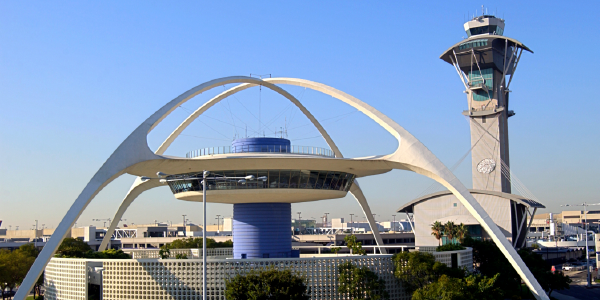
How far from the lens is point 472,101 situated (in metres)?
112

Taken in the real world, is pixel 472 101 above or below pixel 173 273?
above

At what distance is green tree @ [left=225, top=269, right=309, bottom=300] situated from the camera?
3488 centimetres

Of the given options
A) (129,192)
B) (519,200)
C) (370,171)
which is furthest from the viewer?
(519,200)

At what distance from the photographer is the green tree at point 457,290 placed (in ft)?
118

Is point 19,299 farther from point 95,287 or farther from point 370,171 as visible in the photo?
point 370,171

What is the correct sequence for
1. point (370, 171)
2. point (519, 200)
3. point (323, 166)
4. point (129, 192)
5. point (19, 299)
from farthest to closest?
point (519, 200)
point (129, 192)
point (370, 171)
point (323, 166)
point (19, 299)

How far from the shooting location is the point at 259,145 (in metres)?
49.3

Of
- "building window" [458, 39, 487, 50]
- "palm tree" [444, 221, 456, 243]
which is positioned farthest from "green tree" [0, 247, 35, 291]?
"building window" [458, 39, 487, 50]

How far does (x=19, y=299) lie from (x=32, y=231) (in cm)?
13049

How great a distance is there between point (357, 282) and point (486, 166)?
7603 centimetres

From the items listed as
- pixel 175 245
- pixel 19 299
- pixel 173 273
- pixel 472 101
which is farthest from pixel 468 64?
pixel 19 299

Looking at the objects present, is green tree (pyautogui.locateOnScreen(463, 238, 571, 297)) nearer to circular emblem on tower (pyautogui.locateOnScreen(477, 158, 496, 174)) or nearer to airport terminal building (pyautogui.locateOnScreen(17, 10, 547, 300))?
airport terminal building (pyautogui.locateOnScreen(17, 10, 547, 300))

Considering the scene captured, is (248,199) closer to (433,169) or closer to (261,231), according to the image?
→ (261,231)

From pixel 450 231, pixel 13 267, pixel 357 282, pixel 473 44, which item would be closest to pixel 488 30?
pixel 473 44
